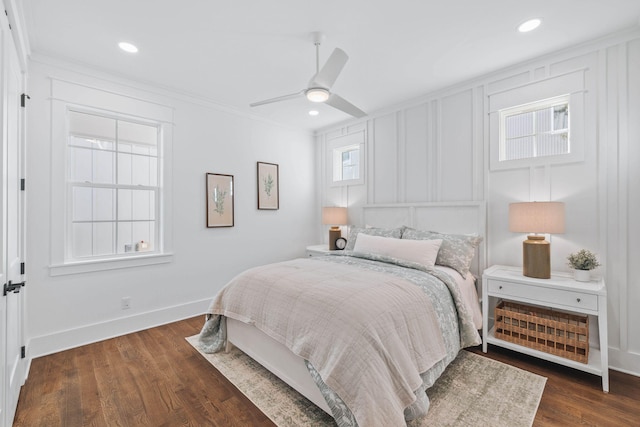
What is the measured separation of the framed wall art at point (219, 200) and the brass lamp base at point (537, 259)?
340cm

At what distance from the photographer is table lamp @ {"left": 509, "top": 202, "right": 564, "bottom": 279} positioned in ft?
7.94

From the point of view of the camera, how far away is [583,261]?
91.9 inches

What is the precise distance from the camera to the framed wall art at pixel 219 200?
3.84 meters

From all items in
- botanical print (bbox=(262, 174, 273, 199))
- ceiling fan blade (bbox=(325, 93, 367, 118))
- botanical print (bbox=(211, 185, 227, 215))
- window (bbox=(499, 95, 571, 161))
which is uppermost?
ceiling fan blade (bbox=(325, 93, 367, 118))

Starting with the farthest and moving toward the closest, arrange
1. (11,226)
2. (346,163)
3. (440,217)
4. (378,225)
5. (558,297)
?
(346,163) → (378,225) → (440,217) → (558,297) → (11,226)

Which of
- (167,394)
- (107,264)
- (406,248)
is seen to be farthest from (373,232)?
(107,264)

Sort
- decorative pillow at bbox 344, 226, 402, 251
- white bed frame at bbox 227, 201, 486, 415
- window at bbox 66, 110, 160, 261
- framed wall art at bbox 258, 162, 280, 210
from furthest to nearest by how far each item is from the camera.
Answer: framed wall art at bbox 258, 162, 280, 210
decorative pillow at bbox 344, 226, 402, 251
window at bbox 66, 110, 160, 261
white bed frame at bbox 227, 201, 486, 415

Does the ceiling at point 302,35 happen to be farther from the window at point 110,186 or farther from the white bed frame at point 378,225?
the white bed frame at point 378,225

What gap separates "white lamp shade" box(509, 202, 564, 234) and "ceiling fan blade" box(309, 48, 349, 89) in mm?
1940

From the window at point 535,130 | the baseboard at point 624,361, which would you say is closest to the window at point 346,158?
the window at point 535,130

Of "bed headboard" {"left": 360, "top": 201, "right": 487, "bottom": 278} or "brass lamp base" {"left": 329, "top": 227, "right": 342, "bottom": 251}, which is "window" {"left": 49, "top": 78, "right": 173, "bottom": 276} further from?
"bed headboard" {"left": 360, "top": 201, "right": 487, "bottom": 278}

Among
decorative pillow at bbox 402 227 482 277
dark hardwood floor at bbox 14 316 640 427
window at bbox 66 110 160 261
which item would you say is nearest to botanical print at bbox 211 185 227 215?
window at bbox 66 110 160 261

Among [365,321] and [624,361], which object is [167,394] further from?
[624,361]

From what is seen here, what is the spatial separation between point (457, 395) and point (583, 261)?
1.48m
